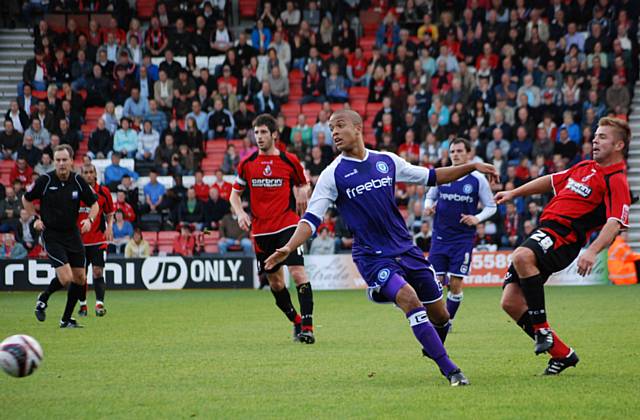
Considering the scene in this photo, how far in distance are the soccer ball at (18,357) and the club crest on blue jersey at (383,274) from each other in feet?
8.90

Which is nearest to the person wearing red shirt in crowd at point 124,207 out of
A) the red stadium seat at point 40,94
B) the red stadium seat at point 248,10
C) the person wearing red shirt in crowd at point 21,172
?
the person wearing red shirt in crowd at point 21,172

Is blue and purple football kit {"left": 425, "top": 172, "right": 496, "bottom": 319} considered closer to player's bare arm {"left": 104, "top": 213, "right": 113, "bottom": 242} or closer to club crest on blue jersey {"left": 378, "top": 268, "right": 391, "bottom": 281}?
player's bare arm {"left": 104, "top": 213, "right": 113, "bottom": 242}

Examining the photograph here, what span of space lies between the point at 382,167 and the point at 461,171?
66 cm

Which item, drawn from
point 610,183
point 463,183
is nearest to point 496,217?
point 463,183

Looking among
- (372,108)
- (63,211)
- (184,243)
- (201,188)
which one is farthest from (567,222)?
(372,108)

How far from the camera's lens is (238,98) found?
28.7 m

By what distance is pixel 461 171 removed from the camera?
851cm

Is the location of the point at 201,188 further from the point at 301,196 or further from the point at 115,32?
the point at 301,196

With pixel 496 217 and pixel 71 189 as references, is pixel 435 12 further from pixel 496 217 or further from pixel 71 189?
pixel 71 189

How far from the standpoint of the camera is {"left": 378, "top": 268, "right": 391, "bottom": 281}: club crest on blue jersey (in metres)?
8.26

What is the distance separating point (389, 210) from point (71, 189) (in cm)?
713

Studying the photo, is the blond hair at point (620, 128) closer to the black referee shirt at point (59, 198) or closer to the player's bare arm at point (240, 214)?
the player's bare arm at point (240, 214)

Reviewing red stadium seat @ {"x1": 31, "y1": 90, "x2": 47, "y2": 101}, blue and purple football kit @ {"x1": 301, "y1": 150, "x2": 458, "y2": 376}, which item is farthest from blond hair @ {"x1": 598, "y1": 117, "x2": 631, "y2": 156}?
red stadium seat @ {"x1": 31, "y1": 90, "x2": 47, "y2": 101}

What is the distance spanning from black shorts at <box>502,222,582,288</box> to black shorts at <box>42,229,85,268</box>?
7746mm
